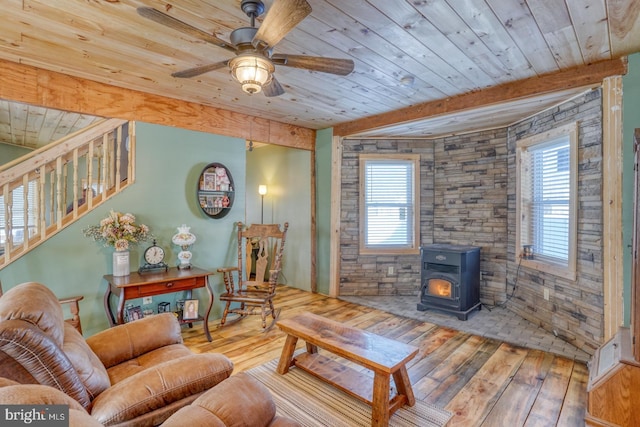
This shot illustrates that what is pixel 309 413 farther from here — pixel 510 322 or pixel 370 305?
pixel 510 322

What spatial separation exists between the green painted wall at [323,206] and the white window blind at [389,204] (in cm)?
61

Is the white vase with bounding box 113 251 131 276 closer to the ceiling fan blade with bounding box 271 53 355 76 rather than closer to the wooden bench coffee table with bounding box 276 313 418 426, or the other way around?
the wooden bench coffee table with bounding box 276 313 418 426

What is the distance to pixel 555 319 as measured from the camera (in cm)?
339

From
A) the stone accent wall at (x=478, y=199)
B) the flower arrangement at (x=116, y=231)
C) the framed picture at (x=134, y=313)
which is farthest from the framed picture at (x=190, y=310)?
the stone accent wall at (x=478, y=199)

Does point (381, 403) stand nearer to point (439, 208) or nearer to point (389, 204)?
point (389, 204)

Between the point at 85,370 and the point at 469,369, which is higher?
the point at 85,370

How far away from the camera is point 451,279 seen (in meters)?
3.98

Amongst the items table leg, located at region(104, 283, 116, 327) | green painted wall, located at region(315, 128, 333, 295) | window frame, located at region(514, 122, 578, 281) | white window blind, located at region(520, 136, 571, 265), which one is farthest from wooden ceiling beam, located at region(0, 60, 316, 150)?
white window blind, located at region(520, 136, 571, 265)

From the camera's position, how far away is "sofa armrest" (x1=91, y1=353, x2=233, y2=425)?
1315 mm

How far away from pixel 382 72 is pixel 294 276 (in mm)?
3634

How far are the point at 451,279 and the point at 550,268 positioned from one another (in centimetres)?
103

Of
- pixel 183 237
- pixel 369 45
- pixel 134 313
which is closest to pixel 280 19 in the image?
pixel 369 45

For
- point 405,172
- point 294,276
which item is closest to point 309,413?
point 294,276

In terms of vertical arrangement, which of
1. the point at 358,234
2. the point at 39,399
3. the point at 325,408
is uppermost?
the point at 358,234
